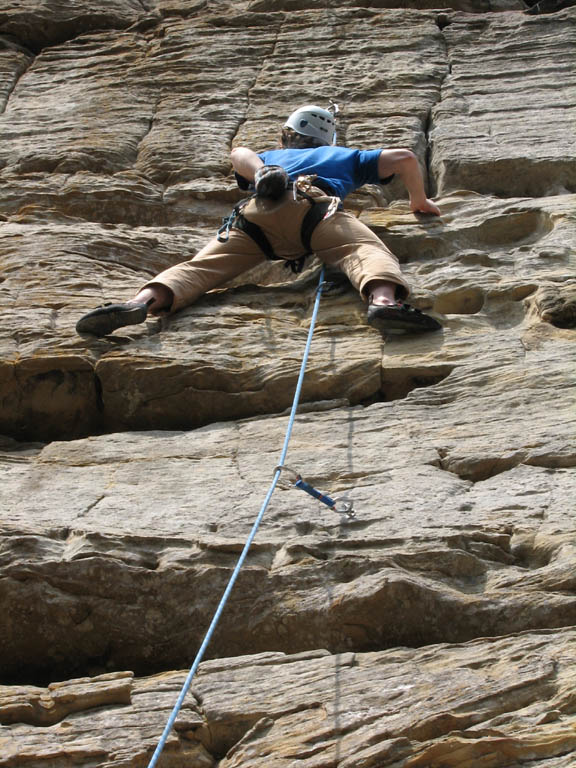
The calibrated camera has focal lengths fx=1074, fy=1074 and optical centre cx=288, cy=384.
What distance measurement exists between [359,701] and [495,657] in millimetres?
Result: 650

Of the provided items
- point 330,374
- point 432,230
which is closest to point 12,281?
point 330,374

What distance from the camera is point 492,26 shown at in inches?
497

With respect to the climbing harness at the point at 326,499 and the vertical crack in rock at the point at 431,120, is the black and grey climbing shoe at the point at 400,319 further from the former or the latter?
the vertical crack in rock at the point at 431,120

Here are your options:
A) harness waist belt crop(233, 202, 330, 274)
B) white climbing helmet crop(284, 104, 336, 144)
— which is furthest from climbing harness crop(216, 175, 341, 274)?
white climbing helmet crop(284, 104, 336, 144)

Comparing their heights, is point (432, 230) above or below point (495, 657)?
above

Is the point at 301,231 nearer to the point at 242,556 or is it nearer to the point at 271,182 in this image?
the point at 271,182

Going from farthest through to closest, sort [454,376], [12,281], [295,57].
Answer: [295,57], [12,281], [454,376]

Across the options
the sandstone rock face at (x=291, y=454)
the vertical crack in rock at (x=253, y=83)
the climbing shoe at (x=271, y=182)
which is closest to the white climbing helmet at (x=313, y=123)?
the sandstone rock face at (x=291, y=454)

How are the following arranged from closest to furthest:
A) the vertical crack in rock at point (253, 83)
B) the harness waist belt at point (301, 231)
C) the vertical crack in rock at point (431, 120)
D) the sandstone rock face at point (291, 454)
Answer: the sandstone rock face at point (291, 454) → the harness waist belt at point (301, 231) → the vertical crack in rock at point (431, 120) → the vertical crack in rock at point (253, 83)

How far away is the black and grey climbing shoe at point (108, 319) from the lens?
24.0 feet

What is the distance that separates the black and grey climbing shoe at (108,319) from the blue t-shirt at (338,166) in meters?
1.90

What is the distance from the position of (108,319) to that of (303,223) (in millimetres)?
1658

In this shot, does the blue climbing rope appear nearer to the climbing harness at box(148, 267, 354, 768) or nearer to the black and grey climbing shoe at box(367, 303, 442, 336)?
the climbing harness at box(148, 267, 354, 768)

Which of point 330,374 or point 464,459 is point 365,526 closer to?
point 464,459
